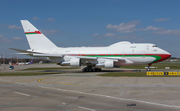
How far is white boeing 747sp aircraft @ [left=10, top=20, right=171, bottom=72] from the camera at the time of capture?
32375mm

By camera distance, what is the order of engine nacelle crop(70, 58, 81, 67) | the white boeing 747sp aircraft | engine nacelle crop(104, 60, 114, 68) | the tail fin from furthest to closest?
the tail fin < the white boeing 747sp aircraft < engine nacelle crop(70, 58, 81, 67) < engine nacelle crop(104, 60, 114, 68)

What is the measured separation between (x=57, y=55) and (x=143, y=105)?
1062 inches

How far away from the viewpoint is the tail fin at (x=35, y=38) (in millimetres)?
36250

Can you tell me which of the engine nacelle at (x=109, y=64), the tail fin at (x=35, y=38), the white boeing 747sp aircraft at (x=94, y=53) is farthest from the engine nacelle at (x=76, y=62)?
the tail fin at (x=35, y=38)

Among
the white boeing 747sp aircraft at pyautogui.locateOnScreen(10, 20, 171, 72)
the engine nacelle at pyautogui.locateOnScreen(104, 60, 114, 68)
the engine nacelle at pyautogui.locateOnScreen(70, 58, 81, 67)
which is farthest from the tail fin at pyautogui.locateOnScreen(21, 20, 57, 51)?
the engine nacelle at pyautogui.locateOnScreen(104, 60, 114, 68)

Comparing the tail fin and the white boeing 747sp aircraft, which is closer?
the white boeing 747sp aircraft

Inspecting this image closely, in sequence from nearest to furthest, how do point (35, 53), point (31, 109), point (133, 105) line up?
1. point (31, 109)
2. point (133, 105)
3. point (35, 53)

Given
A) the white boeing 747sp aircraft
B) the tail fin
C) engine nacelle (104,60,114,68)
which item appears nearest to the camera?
engine nacelle (104,60,114,68)

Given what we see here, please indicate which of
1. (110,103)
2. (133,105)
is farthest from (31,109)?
(133,105)

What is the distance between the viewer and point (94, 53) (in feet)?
112

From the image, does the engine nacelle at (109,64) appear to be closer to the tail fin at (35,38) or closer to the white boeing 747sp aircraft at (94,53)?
the white boeing 747sp aircraft at (94,53)

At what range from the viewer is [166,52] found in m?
32.4

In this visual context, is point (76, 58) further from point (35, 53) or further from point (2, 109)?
point (2, 109)

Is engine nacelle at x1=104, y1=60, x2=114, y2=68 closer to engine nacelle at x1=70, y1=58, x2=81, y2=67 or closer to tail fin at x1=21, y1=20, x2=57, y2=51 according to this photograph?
engine nacelle at x1=70, y1=58, x2=81, y2=67
